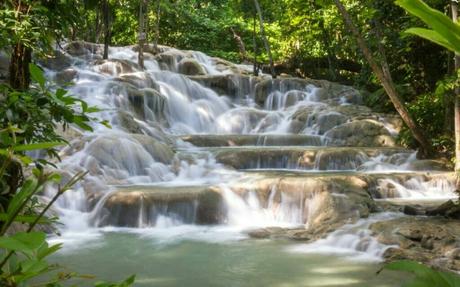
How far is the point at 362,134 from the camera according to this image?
1331cm

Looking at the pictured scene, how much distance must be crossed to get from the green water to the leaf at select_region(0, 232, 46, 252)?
450 cm

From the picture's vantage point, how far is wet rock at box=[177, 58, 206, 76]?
20.2 metres

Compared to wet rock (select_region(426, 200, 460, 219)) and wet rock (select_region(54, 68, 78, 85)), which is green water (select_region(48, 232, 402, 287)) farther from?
wet rock (select_region(54, 68, 78, 85))

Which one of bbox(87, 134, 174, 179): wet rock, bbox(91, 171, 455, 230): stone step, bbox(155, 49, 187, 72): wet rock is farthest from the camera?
bbox(155, 49, 187, 72): wet rock

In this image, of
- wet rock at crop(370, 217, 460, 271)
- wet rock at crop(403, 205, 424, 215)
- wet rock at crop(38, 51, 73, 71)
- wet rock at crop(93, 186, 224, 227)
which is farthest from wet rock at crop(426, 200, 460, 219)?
wet rock at crop(38, 51, 73, 71)

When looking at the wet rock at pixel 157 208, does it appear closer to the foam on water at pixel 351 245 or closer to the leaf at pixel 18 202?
the foam on water at pixel 351 245

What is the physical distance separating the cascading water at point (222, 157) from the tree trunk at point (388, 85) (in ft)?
1.79

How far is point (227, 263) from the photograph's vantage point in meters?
5.57

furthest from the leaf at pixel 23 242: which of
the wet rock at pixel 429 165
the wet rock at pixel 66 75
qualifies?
the wet rock at pixel 66 75

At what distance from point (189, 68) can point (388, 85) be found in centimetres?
1177

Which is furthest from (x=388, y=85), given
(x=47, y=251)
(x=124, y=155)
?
(x=47, y=251)

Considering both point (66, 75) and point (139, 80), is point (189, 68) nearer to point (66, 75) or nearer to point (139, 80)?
point (139, 80)

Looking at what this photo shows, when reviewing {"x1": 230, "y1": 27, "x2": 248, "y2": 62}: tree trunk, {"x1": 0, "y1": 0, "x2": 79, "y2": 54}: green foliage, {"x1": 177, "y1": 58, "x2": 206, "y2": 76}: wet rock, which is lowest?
{"x1": 0, "y1": 0, "x2": 79, "y2": 54}: green foliage

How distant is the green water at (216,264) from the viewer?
496cm
